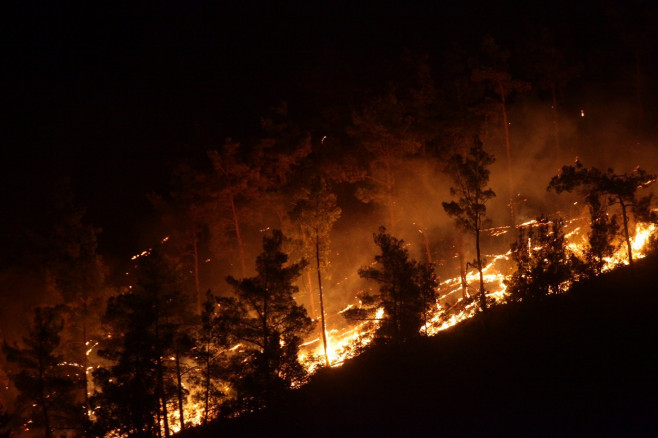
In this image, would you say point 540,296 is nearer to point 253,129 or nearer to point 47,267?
point 47,267

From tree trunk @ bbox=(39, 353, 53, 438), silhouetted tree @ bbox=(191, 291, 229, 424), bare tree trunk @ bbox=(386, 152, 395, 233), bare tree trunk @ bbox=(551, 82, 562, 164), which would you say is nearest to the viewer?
silhouetted tree @ bbox=(191, 291, 229, 424)

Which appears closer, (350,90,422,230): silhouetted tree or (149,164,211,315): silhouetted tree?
(350,90,422,230): silhouetted tree

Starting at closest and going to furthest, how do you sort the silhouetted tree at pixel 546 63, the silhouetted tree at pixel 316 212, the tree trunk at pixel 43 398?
the tree trunk at pixel 43 398
the silhouetted tree at pixel 316 212
the silhouetted tree at pixel 546 63

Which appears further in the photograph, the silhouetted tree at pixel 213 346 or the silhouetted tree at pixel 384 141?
the silhouetted tree at pixel 384 141

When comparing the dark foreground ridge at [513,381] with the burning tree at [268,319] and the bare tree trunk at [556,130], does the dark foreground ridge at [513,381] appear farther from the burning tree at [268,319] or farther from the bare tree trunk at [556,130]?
the bare tree trunk at [556,130]

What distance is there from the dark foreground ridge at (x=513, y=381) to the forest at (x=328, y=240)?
986mm

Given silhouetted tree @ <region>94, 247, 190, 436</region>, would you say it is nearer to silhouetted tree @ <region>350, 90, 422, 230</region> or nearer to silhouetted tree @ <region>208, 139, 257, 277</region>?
silhouetted tree @ <region>208, 139, 257, 277</region>

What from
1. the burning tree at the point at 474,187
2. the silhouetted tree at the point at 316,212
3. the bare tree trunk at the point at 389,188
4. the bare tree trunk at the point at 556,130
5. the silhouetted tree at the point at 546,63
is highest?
the silhouetted tree at the point at 546,63

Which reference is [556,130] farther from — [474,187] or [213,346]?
[213,346]

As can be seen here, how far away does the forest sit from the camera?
58.4 feet

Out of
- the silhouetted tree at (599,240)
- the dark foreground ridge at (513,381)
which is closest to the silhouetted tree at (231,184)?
the dark foreground ridge at (513,381)

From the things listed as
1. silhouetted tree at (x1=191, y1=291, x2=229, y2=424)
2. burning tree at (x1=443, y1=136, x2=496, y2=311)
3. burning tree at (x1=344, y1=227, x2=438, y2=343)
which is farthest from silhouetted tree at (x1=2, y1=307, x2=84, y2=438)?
burning tree at (x1=443, y1=136, x2=496, y2=311)

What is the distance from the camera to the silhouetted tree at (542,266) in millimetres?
17484

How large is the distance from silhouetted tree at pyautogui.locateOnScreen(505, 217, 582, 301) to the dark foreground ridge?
705 millimetres
